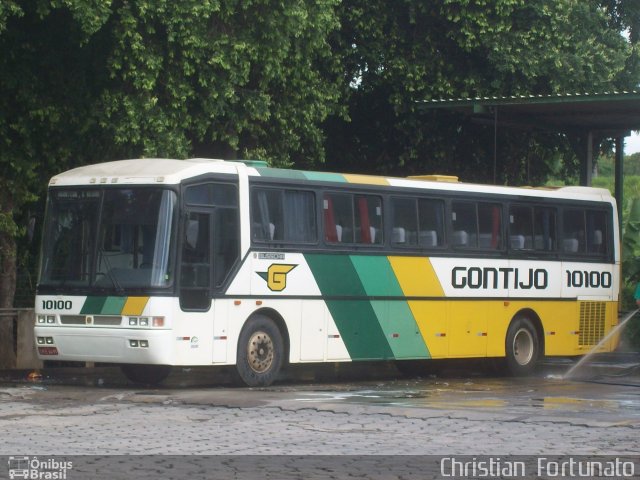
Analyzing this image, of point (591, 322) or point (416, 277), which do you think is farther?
point (591, 322)

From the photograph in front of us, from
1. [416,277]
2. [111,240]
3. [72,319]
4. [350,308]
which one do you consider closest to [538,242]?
[416,277]

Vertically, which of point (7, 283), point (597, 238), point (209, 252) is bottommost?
point (7, 283)

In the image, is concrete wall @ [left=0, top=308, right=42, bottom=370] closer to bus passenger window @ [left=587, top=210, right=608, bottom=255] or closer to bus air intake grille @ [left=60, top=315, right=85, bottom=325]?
bus air intake grille @ [left=60, top=315, right=85, bottom=325]

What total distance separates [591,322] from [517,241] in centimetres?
254

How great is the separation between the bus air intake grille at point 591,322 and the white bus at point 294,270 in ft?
0.17

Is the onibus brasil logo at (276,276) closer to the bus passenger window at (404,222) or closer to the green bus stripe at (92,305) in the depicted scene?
the green bus stripe at (92,305)

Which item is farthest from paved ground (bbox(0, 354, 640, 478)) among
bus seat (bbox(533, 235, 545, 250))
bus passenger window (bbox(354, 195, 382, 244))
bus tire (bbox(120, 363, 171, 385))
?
bus seat (bbox(533, 235, 545, 250))

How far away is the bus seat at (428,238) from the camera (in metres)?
21.7

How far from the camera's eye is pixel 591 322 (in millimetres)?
24766

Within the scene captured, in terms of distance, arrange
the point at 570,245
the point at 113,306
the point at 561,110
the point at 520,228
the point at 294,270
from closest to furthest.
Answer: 1. the point at 113,306
2. the point at 294,270
3. the point at 520,228
4. the point at 570,245
5. the point at 561,110

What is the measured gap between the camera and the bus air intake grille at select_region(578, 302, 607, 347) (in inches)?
966

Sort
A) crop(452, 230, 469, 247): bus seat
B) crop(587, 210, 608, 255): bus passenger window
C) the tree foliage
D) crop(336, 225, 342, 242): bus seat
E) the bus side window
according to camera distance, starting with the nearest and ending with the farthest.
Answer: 1. crop(336, 225, 342, 242): bus seat
2. the tree foliage
3. crop(452, 230, 469, 247): bus seat
4. the bus side window
5. crop(587, 210, 608, 255): bus passenger window

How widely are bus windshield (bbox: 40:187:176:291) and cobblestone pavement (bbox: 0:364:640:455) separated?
1463 millimetres

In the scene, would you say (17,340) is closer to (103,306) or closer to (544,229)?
Answer: (103,306)
